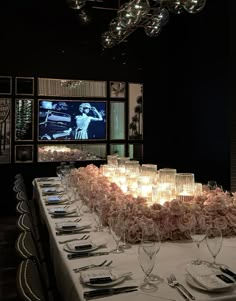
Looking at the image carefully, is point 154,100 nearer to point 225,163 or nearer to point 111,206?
point 225,163

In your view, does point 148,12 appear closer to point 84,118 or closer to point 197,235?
point 197,235

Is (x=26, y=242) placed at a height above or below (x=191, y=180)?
below

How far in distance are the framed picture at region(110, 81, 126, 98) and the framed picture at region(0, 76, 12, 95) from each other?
1918 millimetres

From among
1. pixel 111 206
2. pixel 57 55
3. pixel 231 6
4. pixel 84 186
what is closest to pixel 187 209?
pixel 111 206

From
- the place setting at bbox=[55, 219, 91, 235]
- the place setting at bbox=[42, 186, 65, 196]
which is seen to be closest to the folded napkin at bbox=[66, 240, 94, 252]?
the place setting at bbox=[55, 219, 91, 235]

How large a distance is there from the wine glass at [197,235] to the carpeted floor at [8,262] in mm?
1696

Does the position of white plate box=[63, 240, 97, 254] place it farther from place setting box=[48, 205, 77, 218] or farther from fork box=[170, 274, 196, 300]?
place setting box=[48, 205, 77, 218]

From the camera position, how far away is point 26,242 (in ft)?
6.41

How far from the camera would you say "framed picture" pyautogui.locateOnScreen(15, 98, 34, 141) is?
629cm

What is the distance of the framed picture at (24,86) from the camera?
6.27 meters

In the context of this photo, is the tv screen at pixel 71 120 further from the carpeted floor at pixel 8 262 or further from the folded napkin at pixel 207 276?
the folded napkin at pixel 207 276

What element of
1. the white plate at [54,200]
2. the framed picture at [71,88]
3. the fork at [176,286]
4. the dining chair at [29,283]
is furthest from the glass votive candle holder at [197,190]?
the framed picture at [71,88]

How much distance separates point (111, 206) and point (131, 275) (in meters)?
0.84

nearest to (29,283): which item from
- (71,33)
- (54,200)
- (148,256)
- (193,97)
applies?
(148,256)
